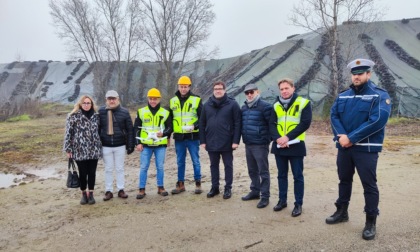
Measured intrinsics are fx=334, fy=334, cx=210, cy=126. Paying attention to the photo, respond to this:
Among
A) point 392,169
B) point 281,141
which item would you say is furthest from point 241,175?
point 392,169

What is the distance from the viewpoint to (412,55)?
18.6 m

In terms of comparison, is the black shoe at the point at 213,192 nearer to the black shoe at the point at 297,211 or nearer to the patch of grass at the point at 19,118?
the black shoe at the point at 297,211

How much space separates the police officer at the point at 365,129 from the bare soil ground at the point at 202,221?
481 millimetres

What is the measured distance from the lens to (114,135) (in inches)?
208

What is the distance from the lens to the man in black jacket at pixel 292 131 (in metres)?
4.38

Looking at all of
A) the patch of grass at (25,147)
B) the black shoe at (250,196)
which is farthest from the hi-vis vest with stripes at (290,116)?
the patch of grass at (25,147)

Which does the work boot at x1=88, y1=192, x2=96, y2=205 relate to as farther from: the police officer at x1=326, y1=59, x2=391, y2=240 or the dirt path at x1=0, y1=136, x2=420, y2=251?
the police officer at x1=326, y1=59, x2=391, y2=240

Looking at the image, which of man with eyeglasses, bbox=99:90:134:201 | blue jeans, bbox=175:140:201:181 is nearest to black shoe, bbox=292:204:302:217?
blue jeans, bbox=175:140:201:181

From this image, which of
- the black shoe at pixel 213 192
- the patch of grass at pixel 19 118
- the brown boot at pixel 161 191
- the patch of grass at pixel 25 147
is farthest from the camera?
the patch of grass at pixel 19 118

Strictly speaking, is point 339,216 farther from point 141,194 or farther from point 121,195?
point 121,195

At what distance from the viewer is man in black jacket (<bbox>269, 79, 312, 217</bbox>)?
4.38 m

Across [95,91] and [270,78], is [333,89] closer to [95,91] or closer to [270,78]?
[270,78]

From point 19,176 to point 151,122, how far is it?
15.1 feet

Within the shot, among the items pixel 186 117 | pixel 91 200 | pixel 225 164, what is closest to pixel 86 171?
pixel 91 200
